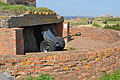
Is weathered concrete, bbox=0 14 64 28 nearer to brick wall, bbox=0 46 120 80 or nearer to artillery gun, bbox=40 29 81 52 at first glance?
artillery gun, bbox=40 29 81 52

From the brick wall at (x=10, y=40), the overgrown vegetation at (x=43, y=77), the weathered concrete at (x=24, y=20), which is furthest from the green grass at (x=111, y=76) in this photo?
the weathered concrete at (x=24, y=20)

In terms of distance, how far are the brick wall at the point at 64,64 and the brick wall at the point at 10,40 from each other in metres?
2.11

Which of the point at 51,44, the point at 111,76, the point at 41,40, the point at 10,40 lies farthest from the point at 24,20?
the point at 111,76

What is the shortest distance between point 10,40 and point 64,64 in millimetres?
2661

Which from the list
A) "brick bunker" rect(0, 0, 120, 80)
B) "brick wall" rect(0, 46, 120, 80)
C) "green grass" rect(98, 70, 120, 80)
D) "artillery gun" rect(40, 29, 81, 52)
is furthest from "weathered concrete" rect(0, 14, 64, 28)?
"green grass" rect(98, 70, 120, 80)

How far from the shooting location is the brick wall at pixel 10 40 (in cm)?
648

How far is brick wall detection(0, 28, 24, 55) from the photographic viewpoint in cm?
648

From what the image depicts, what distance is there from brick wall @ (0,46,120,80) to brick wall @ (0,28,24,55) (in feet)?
6.93

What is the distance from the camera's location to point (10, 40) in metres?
6.59

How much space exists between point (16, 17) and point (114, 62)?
378 cm

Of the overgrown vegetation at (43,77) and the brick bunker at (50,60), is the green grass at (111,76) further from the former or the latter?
the overgrown vegetation at (43,77)

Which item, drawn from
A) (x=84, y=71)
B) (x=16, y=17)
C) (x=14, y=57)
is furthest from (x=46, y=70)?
(x=16, y=17)

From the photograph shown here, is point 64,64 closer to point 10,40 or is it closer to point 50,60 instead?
point 50,60

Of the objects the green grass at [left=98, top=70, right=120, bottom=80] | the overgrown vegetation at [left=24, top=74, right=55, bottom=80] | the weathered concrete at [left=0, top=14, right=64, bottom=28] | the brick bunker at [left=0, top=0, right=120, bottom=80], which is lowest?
the green grass at [left=98, top=70, right=120, bottom=80]
